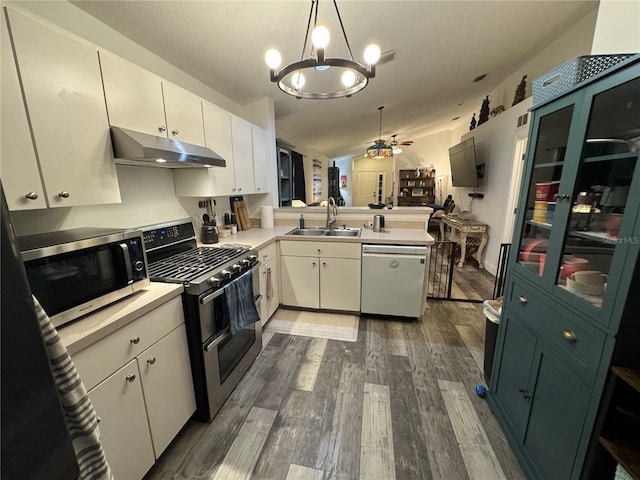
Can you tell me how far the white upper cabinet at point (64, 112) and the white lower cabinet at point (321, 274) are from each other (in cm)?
170

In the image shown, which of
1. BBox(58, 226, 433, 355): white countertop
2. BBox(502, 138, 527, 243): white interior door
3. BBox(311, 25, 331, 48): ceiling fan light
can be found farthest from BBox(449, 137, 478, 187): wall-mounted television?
BBox(58, 226, 433, 355): white countertop

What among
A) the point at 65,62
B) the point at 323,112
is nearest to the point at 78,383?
the point at 65,62

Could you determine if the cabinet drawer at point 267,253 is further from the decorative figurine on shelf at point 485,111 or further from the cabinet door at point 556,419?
the decorative figurine on shelf at point 485,111

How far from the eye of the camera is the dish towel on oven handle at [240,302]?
1.65 metres

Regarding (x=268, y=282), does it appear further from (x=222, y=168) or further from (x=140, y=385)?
(x=140, y=385)

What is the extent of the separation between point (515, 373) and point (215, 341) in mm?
1737

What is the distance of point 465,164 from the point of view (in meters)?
4.95

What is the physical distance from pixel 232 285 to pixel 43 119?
1164 millimetres

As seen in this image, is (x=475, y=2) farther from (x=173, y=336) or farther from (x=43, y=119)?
(x=173, y=336)

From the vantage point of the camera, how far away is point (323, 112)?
12.7ft

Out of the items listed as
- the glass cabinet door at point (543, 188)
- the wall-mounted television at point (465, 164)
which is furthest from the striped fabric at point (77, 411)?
→ the wall-mounted television at point (465, 164)

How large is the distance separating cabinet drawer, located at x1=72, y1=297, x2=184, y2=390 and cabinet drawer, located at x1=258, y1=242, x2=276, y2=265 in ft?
3.39

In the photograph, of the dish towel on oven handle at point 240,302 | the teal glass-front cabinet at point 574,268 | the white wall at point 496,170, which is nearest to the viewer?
the teal glass-front cabinet at point 574,268

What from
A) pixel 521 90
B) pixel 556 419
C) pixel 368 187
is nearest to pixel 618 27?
pixel 556 419
